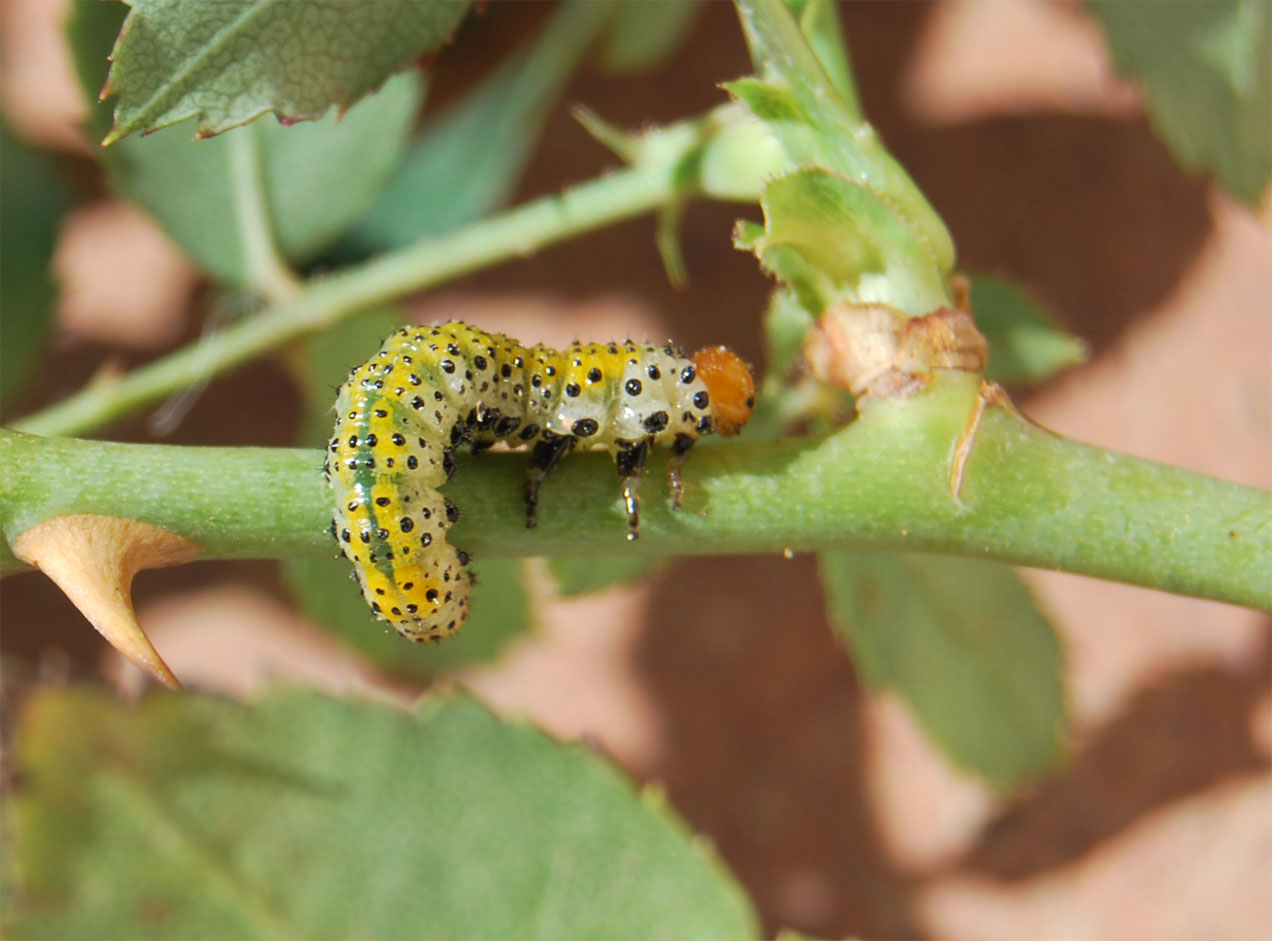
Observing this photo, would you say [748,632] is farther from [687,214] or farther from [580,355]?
[580,355]

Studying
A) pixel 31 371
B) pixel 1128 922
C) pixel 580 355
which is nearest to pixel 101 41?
pixel 31 371

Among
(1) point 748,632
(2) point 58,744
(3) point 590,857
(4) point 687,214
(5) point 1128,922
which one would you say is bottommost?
(5) point 1128,922

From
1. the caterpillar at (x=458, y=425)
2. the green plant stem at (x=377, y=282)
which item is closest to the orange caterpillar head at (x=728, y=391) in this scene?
the caterpillar at (x=458, y=425)

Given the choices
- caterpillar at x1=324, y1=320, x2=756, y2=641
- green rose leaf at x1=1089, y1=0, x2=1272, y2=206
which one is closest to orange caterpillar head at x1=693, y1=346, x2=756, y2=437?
caterpillar at x1=324, y1=320, x2=756, y2=641

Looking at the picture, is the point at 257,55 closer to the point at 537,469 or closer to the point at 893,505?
the point at 537,469

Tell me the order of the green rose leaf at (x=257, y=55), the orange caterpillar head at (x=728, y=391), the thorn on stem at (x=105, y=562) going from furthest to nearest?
the orange caterpillar head at (x=728, y=391) < the green rose leaf at (x=257, y=55) < the thorn on stem at (x=105, y=562)

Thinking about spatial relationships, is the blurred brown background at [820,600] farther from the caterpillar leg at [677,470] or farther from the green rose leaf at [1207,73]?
the caterpillar leg at [677,470]

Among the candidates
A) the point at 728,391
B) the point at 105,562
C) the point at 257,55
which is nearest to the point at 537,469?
the point at 728,391
